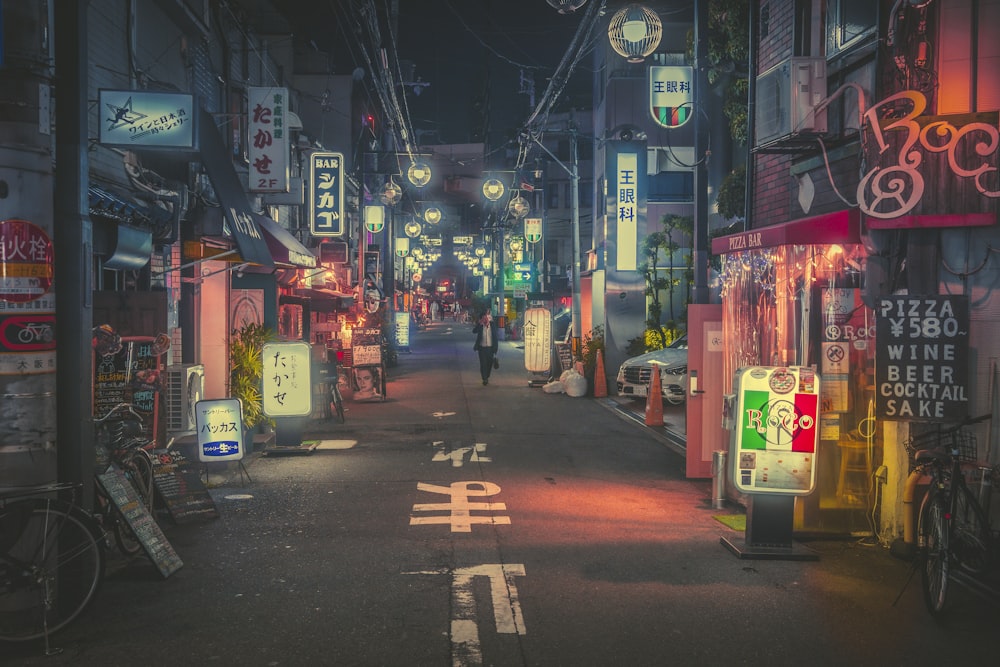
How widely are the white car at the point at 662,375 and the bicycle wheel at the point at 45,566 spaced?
14784 millimetres

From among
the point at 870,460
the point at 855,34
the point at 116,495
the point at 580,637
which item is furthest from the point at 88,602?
the point at 855,34

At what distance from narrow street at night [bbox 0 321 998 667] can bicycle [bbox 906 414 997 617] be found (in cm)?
30

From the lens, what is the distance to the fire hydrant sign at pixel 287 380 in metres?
13.2

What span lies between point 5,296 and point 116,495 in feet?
6.38

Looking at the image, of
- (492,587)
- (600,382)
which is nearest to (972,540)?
(492,587)

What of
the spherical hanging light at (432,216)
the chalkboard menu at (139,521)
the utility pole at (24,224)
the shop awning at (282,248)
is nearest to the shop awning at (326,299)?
the shop awning at (282,248)

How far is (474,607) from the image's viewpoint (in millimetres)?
6176

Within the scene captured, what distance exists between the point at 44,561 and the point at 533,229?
113ft

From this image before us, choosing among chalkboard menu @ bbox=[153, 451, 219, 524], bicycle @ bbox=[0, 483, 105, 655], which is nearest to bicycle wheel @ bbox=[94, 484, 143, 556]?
bicycle @ bbox=[0, 483, 105, 655]

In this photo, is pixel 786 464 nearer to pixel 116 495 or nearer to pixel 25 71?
pixel 116 495

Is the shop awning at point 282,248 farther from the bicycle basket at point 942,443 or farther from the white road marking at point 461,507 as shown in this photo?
the bicycle basket at point 942,443

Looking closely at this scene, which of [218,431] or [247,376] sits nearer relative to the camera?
[218,431]

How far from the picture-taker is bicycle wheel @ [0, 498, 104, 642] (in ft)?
18.2

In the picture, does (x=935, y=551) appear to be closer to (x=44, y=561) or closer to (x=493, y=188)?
(x=44, y=561)
